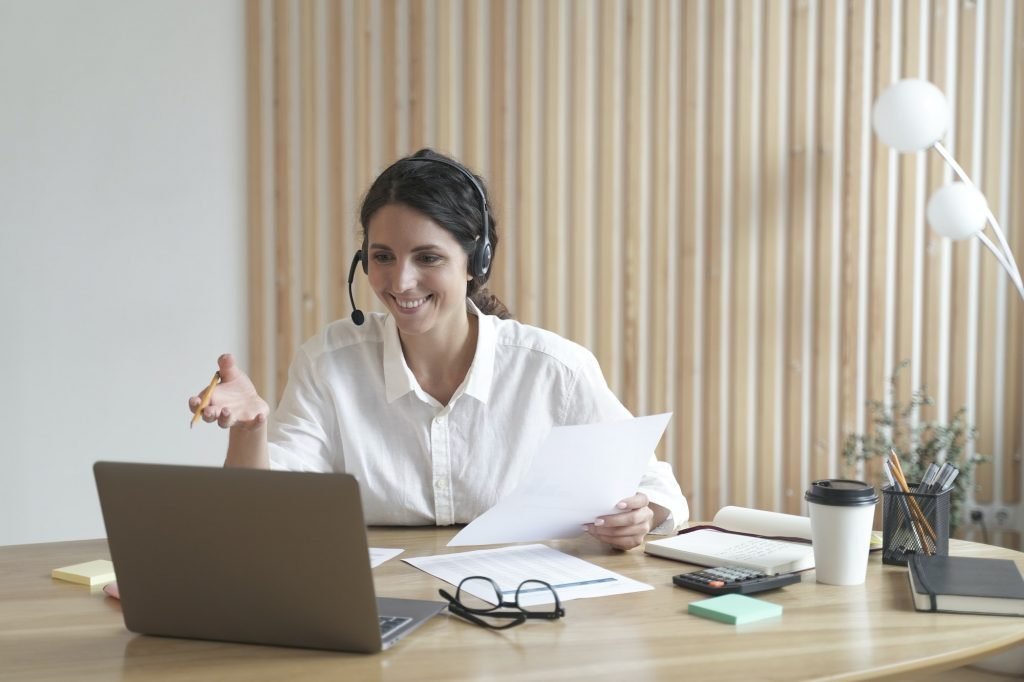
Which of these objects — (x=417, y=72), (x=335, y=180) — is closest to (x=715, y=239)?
(x=417, y=72)

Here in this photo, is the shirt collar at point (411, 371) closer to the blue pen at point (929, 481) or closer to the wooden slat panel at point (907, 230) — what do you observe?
the blue pen at point (929, 481)

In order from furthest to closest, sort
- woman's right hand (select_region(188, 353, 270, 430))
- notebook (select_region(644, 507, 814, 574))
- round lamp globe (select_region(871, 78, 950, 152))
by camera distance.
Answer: round lamp globe (select_region(871, 78, 950, 152)) < woman's right hand (select_region(188, 353, 270, 430)) < notebook (select_region(644, 507, 814, 574))

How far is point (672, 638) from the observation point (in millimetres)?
1220

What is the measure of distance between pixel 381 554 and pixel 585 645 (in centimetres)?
56

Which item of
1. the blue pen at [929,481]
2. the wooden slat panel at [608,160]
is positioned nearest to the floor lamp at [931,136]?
the wooden slat panel at [608,160]

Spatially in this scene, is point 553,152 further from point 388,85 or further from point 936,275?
point 936,275

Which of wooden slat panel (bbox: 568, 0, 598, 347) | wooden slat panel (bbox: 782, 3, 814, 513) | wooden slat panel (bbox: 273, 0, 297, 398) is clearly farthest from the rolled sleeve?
wooden slat panel (bbox: 273, 0, 297, 398)

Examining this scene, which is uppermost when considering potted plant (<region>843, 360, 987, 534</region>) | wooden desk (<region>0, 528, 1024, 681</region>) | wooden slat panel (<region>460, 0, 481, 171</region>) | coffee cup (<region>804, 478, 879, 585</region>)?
wooden slat panel (<region>460, 0, 481, 171</region>)

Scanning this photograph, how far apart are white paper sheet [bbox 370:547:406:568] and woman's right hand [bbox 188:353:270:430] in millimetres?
303

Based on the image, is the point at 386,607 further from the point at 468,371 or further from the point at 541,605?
the point at 468,371

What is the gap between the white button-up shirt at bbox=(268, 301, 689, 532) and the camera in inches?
82.4

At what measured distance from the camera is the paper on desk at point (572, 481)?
1593mm

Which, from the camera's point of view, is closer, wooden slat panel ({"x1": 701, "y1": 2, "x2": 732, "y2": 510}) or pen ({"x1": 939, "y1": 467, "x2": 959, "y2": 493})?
pen ({"x1": 939, "y1": 467, "x2": 959, "y2": 493})

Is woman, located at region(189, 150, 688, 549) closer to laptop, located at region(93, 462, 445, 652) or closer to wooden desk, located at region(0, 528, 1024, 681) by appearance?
wooden desk, located at region(0, 528, 1024, 681)
